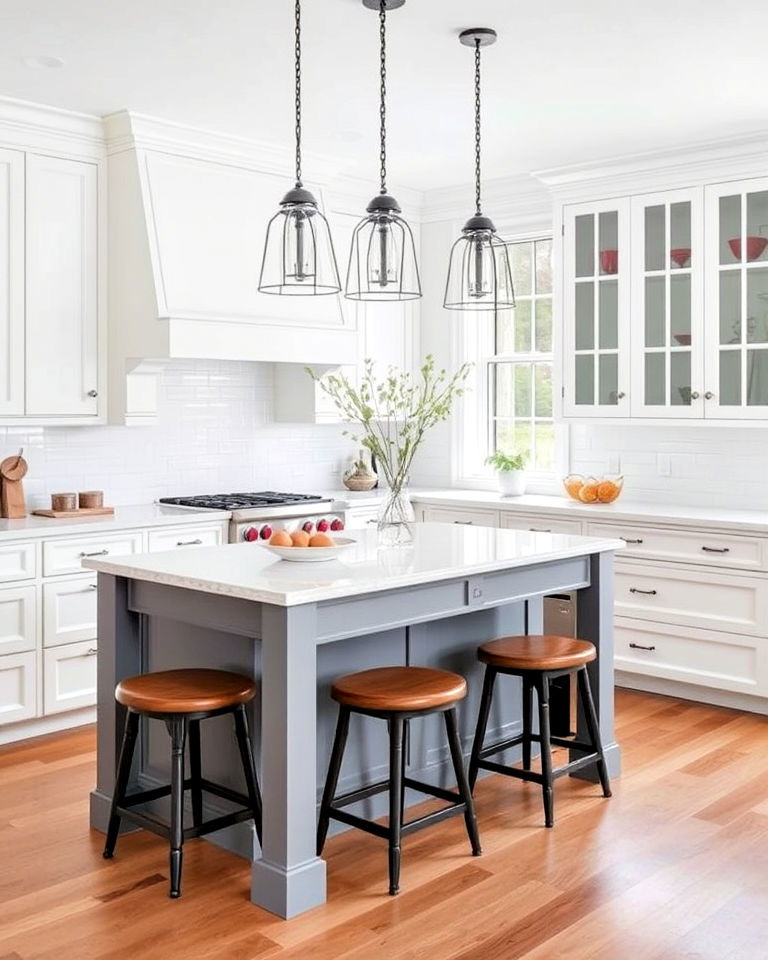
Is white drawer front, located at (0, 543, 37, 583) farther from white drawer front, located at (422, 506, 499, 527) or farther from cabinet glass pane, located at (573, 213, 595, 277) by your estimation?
cabinet glass pane, located at (573, 213, 595, 277)

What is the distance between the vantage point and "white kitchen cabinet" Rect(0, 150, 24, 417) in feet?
16.3

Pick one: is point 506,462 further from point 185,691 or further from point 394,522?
point 185,691

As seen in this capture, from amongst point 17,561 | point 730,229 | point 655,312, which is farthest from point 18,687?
point 730,229

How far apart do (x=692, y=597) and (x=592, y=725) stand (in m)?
1.56

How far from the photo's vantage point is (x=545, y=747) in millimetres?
3746

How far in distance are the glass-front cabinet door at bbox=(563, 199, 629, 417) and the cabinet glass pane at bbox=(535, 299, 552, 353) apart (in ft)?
1.80

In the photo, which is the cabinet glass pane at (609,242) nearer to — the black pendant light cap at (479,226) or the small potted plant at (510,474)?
the small potted plant at (510,474)

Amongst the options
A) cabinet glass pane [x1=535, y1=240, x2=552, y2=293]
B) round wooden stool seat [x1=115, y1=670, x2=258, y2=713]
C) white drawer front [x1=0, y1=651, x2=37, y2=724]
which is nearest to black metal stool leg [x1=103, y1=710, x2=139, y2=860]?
round wooden stool seat [x1=115, y1=670, x2=258, y2=713]

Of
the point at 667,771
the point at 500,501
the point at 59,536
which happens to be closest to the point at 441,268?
the point at 500,501

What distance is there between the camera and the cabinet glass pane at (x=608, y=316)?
19.4ft

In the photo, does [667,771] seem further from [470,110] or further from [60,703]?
[470,110]

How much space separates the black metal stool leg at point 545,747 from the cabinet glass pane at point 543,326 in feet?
10.9

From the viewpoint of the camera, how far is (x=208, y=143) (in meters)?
5.46

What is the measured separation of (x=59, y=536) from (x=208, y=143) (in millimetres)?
2089
